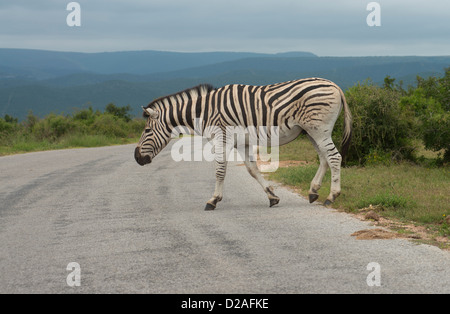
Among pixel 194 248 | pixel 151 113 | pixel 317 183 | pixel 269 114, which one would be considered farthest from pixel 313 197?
pixel 194 248

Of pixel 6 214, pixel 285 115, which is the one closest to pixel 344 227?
pixel 285 115

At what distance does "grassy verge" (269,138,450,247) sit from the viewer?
7795 millimetres

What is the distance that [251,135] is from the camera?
9242mm

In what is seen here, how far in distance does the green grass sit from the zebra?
76 centimetres

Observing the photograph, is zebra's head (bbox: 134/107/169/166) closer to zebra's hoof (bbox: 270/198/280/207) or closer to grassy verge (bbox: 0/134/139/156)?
zebra's hoof (bbox: 270/198/280/207)

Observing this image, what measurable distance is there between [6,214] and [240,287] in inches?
229

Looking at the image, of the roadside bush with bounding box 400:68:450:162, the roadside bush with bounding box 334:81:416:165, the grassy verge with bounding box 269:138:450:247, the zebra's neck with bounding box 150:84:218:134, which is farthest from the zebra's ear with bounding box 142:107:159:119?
the roadside bush with bounding box 400:68:450:162

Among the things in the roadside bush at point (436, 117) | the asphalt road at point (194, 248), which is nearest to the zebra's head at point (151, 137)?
the asphalt road at point (194, 248)

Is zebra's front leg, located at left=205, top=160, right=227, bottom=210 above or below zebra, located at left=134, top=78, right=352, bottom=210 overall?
below

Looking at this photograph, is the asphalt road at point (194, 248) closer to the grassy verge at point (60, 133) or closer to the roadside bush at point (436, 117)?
the roadside bush at point (436, 117)

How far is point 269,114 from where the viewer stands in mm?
9117

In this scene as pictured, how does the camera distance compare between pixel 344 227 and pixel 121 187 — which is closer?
pixel 344 227

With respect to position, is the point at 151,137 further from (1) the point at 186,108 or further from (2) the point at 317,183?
(2) the point at 317,183

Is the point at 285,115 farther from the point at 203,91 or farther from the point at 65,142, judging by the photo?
the point at 65,142
